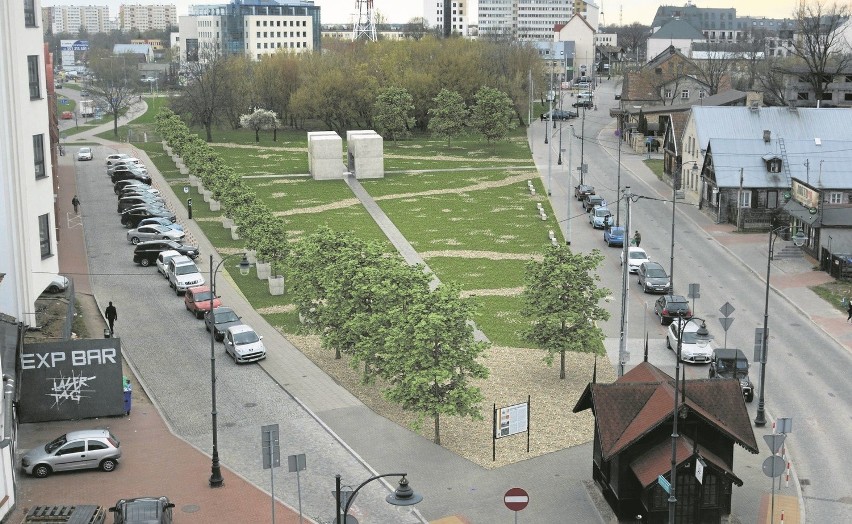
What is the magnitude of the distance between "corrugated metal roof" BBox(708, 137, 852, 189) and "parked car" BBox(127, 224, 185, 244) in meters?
36.9

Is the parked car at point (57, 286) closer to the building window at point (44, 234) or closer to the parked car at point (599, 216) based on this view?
the building window at point (44, 234)

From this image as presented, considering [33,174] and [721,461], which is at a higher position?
[33,174]

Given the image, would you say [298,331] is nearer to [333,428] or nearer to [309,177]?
[333,428]

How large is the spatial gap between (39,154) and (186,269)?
14727 millimetres

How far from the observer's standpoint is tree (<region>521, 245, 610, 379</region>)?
42.0 meters

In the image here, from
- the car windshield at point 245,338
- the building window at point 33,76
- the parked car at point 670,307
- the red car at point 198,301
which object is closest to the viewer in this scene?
the building window at point 33,76

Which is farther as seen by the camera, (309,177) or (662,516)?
(309,177)

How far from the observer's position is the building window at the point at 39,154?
4288 centimetres

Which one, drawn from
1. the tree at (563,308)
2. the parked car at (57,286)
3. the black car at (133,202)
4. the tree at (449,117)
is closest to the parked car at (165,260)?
the parked car at (57,286)

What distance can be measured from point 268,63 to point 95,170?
41.5 meters

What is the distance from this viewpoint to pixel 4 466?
3003 centimetres

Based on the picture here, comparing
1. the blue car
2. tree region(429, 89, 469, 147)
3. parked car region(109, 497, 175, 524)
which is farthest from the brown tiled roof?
tree region(429, 89, 469, 147)

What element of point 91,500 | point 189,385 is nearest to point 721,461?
point 91,500

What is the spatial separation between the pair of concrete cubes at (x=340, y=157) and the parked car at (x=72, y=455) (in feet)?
204
